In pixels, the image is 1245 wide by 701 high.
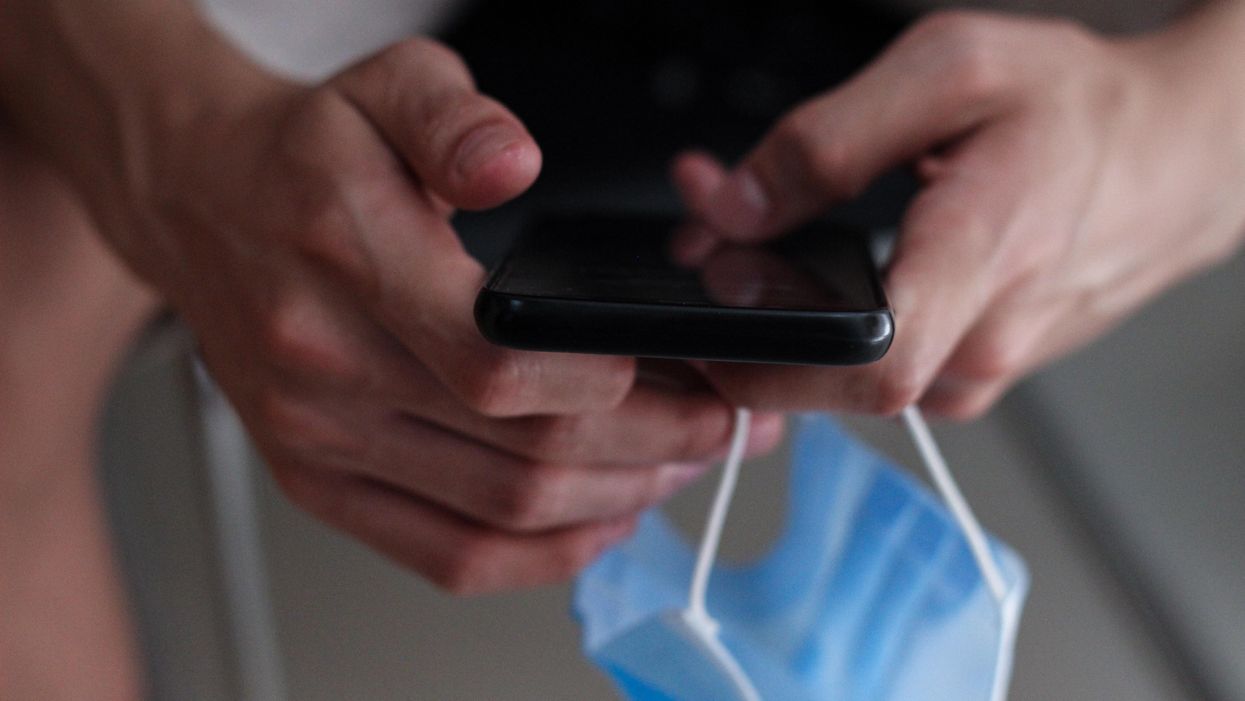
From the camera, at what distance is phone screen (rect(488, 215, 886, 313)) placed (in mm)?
246

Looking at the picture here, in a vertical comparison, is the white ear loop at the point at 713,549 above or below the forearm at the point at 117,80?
below

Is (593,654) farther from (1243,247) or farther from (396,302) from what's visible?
(1243,247)

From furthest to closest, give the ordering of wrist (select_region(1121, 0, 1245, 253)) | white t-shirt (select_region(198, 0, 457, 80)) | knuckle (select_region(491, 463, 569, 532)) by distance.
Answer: white t-shirt (select_region(198, 0, 457, 80))
wrist (select_region(1121, 0, 1245, 253))
knuckle (select_region(491, 463, 569, 532))

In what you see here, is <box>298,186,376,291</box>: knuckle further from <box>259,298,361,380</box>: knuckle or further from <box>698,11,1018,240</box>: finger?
<box>698,11,1018,240</box>: finger

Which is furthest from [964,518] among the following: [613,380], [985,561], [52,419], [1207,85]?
[52,419]

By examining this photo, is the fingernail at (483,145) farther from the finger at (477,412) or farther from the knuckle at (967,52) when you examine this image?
the knuckle at (967,52)

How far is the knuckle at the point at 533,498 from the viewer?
13.1 inches

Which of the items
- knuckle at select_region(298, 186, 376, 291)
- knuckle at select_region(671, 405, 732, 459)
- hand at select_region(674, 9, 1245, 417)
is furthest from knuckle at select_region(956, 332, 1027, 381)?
knuckle at select_region(298, 186, 376, 291)

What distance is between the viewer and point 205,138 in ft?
1.16

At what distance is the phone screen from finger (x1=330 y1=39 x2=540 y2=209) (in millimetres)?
22

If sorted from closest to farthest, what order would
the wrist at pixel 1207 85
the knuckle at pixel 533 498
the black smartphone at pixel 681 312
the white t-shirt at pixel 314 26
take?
the black smartphone at pixel 681 312, the knuckle at pixel 533 498, the wrist at pixel 1207 85, the white t-shirt at pixel 314 26

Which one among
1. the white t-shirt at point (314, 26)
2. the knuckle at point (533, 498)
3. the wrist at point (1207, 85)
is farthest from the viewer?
the white t-shirt at point (314, 26)

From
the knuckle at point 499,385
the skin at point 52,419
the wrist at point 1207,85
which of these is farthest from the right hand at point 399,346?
the wrist at point 1207,85

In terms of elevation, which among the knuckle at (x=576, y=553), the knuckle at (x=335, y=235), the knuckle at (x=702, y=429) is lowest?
the knuckle at (x=576, y=553)
